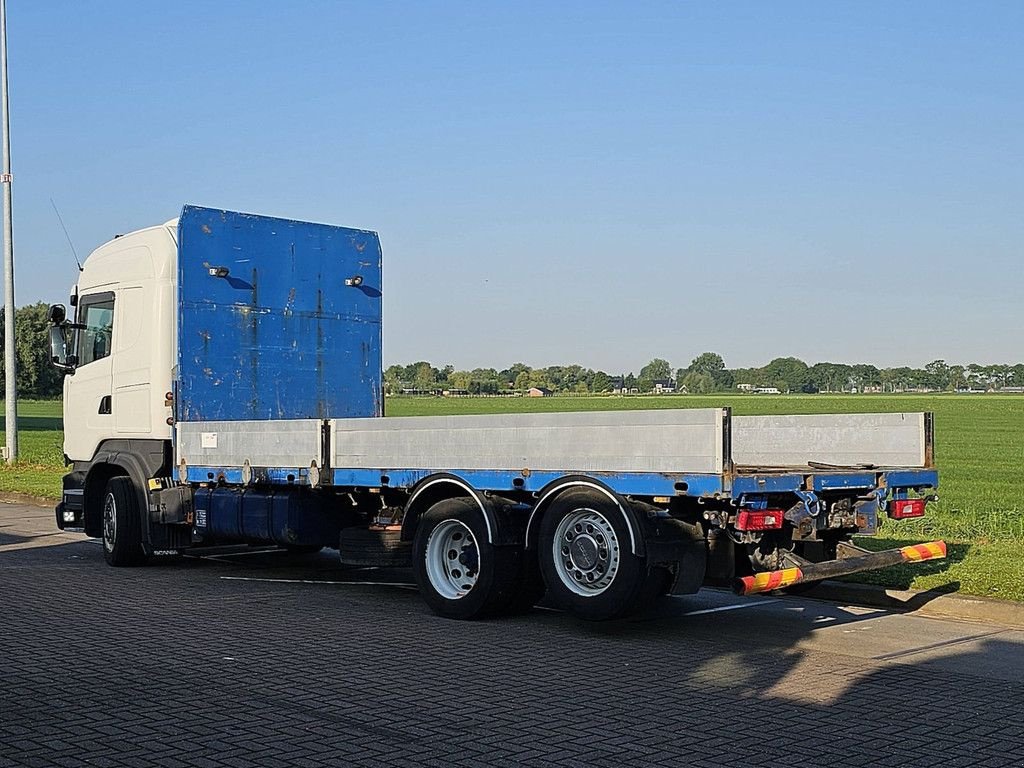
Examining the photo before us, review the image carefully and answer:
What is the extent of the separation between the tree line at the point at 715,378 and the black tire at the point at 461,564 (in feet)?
245

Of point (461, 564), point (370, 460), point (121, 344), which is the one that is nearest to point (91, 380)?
point (121, 344)

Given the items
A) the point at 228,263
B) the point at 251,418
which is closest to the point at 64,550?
the point at 251,418

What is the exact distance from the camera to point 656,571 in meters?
8.87

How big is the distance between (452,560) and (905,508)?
3504 millimetres

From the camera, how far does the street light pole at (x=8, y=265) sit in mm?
28609

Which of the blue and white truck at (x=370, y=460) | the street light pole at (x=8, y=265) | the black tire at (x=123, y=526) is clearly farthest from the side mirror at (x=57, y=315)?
the street light pole at (x=8, y=265)

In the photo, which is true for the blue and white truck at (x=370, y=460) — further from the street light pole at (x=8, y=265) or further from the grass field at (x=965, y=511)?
the street light pole at (x=8, y=265)

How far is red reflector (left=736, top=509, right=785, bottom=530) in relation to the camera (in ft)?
27.8

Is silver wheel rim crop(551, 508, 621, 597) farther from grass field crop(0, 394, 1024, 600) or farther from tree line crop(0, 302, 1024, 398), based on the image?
tree line crop(0, 302, 1024, 398)

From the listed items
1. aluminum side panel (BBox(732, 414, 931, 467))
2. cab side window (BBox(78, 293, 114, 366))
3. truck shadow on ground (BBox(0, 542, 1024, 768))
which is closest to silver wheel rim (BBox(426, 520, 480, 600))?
truck shadow on ground (BBox(0, 542, 1024, 768))

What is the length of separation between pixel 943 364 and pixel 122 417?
168 meters

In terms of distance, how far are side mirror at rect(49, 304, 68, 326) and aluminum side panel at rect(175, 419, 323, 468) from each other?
7.92 feet

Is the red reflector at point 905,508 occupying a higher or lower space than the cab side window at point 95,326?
lower

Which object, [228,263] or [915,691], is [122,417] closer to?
[228,263]
